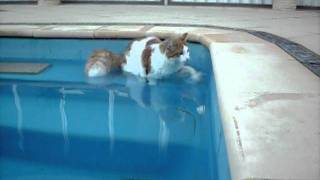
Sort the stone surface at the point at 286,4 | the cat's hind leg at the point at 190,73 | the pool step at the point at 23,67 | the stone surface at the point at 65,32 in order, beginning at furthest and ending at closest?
the stone surface at the point at 286,4 → the stone surface at the point at 65,32 → the pool step at the point at 23,67 → the cat's hind leg at the point at 190,73

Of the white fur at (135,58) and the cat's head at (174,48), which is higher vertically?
the cat's head at (174,48)

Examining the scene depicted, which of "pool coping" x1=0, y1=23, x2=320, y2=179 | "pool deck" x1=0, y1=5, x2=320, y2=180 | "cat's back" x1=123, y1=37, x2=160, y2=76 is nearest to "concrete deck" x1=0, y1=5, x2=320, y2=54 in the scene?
"pool deck" x1=0, y1=5, x2=320, y2=180

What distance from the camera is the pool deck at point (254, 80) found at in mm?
1403

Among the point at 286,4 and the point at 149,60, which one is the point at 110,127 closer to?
the point at 149,60

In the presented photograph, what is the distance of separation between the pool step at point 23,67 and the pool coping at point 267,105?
1567 mm

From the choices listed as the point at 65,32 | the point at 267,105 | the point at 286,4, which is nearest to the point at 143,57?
the point at 65,32

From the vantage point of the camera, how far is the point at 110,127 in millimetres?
2812

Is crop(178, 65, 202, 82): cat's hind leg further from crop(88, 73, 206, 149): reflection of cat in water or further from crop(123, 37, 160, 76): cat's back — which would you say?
crop(123, 37, 160, 76): cat's back

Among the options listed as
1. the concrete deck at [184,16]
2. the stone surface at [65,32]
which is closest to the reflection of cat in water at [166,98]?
the stone surface at [65,32]

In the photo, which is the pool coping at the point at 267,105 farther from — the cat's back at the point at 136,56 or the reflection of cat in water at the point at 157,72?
the cat's back at the point at 136,56

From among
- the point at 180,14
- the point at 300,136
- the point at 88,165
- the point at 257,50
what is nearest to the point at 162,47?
the point at 257,50

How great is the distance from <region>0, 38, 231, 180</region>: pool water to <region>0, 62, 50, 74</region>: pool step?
3.4 inches

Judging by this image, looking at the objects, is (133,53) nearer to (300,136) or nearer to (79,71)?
(79,71)

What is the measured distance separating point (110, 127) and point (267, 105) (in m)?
1.19
